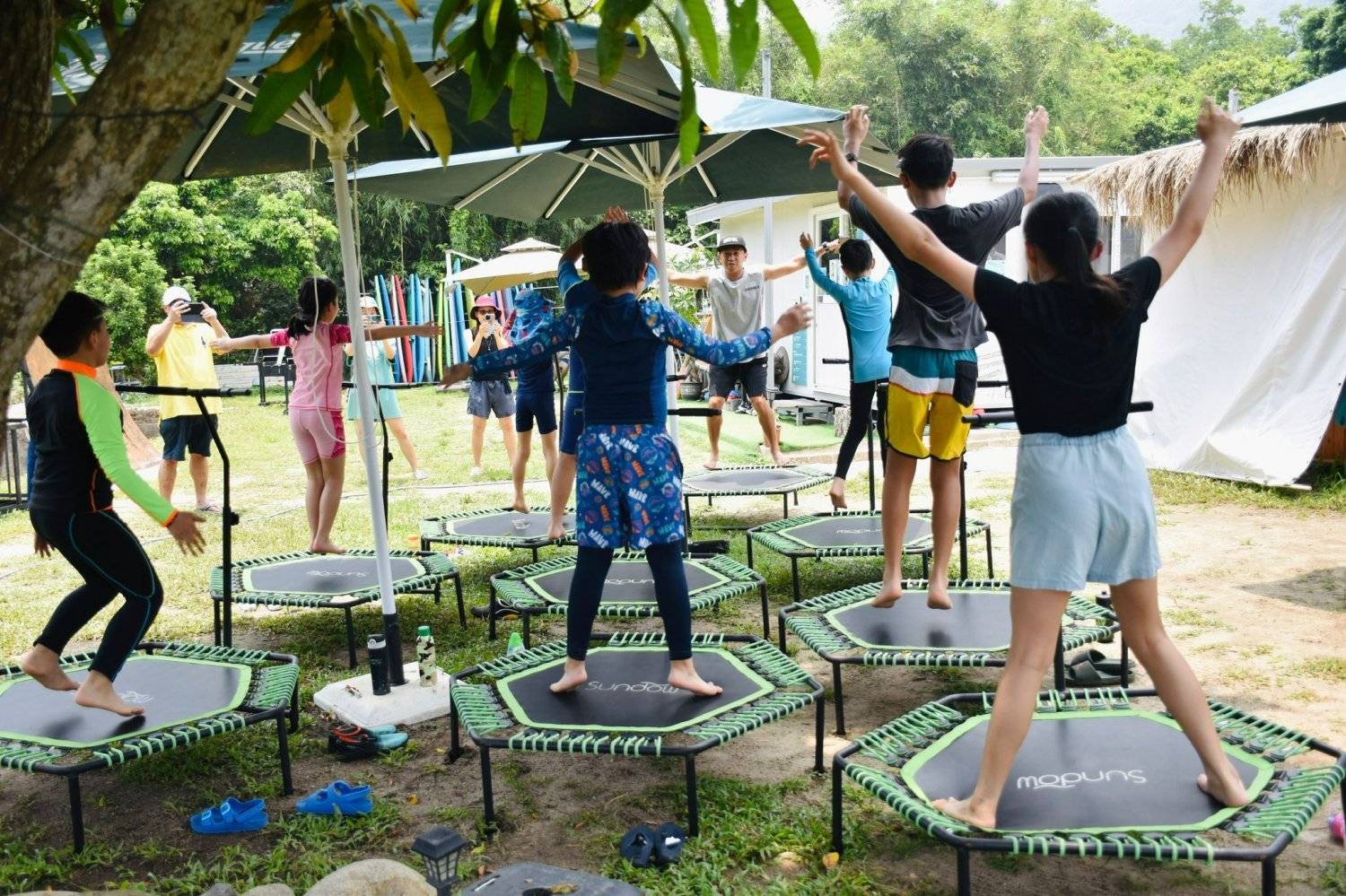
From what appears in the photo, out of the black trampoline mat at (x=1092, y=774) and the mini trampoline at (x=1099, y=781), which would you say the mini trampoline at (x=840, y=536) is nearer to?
the mini trampoline at (x=1099, y=781)

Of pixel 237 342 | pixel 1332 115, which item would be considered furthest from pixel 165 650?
pixel 1332 115

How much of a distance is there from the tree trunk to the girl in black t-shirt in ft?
4.95

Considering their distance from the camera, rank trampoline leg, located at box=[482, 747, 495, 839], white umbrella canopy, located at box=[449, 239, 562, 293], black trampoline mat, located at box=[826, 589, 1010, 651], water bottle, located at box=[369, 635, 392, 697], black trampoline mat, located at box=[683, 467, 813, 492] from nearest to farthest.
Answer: trampoline leg, located at box=[482, 747, 495, 839]
black trampoline mat, located at box=[826, 589, 1010, 651]
water bottle, located at box=[369, 635, 392, 697]
black trampoline mat, located at box=[683, 467, 813, 492]
white umbrella canopy, located at box=[449, 239, 562, 293]

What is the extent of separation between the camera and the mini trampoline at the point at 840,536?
5059 mm

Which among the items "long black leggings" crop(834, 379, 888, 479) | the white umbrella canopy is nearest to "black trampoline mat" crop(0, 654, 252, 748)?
"long black leggings" crop(834, 379, 888, 479)

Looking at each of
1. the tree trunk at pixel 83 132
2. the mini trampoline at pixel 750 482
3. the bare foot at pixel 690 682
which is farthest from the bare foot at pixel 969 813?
the mini trampoline at pixel 750 482

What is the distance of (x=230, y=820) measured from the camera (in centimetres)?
312

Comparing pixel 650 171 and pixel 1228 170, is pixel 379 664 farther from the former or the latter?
pixel 1228 170

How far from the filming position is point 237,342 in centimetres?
561

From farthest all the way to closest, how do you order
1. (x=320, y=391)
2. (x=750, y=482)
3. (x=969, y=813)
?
(x=750, y=482), (x=320, y=391), (x=969, y=813)

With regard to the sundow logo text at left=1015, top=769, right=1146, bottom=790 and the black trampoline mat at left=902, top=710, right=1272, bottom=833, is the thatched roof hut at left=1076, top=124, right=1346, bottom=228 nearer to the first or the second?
the black trampoline mat at left=902, top=710, right=1272, bottom=833

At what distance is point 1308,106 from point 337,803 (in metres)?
4.82

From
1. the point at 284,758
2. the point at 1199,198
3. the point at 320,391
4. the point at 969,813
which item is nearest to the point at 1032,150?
the point at 1199,198

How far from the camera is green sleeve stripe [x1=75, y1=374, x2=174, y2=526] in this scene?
9.89ft
